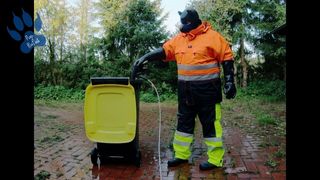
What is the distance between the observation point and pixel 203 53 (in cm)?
393

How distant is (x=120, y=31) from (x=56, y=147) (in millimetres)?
9161

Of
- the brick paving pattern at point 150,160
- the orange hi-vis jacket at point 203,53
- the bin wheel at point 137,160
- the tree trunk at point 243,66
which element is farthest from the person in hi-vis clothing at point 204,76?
the tree trunk at point 243,66

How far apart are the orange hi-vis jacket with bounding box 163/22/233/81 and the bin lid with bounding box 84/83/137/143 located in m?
0.71

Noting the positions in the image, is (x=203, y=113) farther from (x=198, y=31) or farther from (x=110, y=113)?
(x=110, y=113)

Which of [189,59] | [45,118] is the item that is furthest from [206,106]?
[45,118]

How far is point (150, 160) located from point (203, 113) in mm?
934

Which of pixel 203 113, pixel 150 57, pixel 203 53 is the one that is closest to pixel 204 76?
pixel 203 53

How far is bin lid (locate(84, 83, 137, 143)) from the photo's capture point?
3.87m

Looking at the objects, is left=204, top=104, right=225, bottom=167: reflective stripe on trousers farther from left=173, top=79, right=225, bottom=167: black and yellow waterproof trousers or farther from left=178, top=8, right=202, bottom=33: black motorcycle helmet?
left=178, top=8, right=202, bottom=33: black motorcycle helmet
